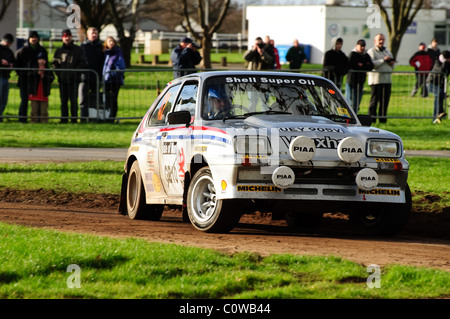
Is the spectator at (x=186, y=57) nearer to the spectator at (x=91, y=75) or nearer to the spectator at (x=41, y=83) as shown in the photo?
the spectator at (x=91, y=75)

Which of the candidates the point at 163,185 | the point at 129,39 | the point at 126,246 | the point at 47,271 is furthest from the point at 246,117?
the point at 129,39

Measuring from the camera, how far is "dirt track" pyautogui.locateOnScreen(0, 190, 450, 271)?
8.34m

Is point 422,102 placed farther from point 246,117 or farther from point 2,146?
point 246,117

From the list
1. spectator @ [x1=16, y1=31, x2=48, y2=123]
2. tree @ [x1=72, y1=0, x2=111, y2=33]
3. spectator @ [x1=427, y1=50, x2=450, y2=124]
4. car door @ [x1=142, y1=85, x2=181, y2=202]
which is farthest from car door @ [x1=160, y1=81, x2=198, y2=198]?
tree @ [x1=72, y1=0, x2=111, y2=33]

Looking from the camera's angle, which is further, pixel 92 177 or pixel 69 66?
pixel 69 66

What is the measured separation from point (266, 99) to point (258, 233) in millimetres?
1448

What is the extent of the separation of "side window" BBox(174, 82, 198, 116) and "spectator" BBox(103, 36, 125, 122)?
1224 centimetres

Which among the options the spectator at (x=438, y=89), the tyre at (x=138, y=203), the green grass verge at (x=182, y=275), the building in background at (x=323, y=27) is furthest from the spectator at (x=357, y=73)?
the building in background at (x=323, y=27)

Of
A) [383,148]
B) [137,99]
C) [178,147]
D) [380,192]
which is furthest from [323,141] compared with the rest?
[137,99]

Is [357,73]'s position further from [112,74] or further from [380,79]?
[112,74]

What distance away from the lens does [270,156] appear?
9031 millimetres

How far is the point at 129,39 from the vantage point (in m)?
52.6

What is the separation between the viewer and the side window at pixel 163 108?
36.6ft

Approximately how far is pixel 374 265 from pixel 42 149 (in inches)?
466
